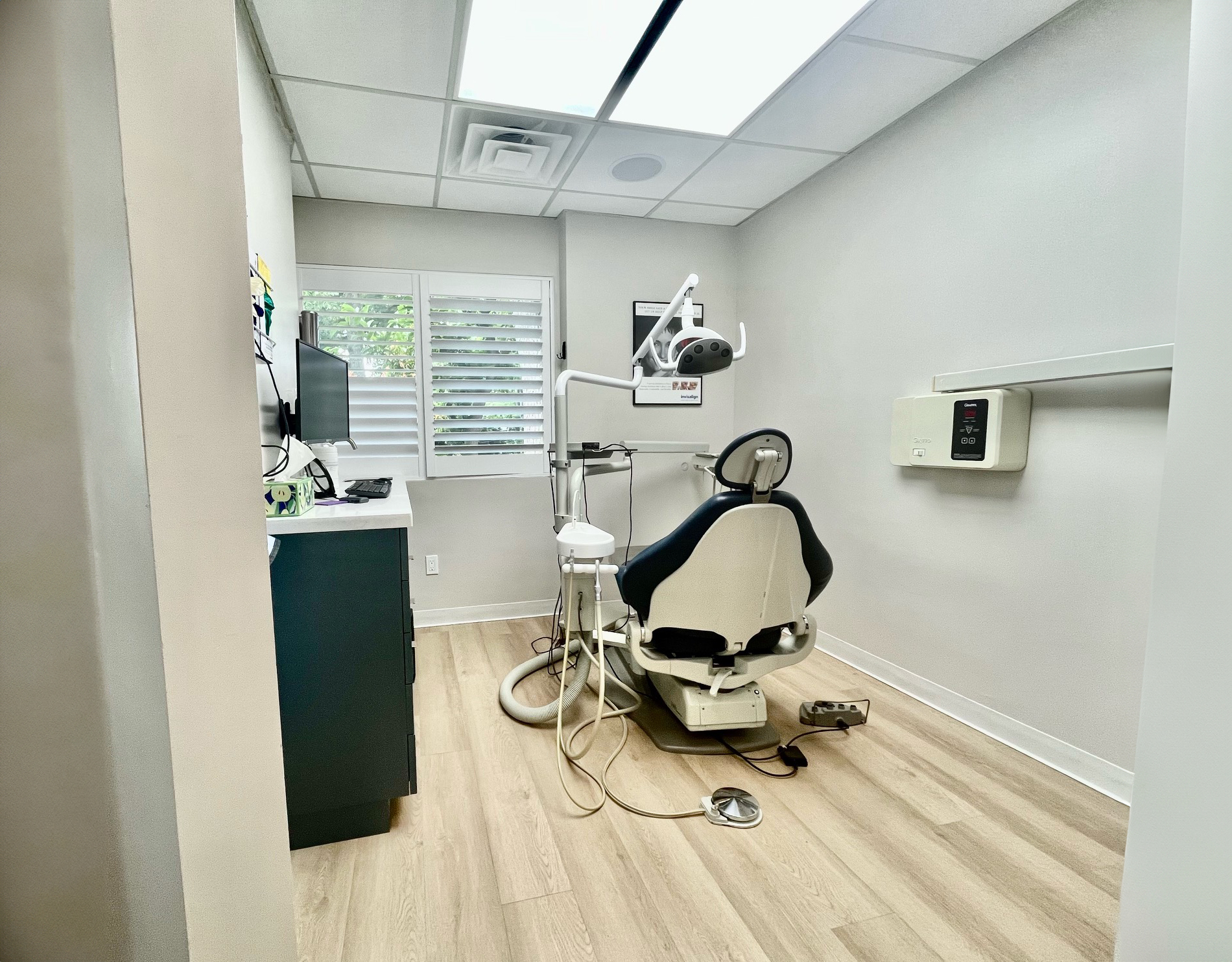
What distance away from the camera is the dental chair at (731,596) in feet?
5.71

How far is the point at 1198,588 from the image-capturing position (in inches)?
29.6

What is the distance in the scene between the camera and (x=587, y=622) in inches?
86.4

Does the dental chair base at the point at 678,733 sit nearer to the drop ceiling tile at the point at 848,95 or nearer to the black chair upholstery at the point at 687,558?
the black chair upholstery at the point at 687,558

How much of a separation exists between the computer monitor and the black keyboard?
203 mm

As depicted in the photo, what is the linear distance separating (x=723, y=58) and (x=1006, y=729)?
258 cm

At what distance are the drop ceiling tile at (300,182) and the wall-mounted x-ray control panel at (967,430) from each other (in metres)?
2.97

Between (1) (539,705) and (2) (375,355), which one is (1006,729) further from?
(2) (375,355)

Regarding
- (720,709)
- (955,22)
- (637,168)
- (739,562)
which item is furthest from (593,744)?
(955,22)

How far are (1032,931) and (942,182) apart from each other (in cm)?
240

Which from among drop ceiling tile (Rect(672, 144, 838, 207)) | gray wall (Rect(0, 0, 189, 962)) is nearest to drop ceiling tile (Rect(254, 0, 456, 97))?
drop ceiling tile (Rect(672, 144, 838, 207))

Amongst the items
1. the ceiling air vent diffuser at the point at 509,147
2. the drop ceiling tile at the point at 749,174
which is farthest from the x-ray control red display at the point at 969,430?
the ceiling air vent diffuser at the point at 509,147

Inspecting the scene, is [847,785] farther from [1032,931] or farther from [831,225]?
[831,225]

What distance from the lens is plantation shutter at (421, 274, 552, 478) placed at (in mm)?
3297

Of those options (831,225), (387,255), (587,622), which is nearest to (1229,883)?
(587,622)
